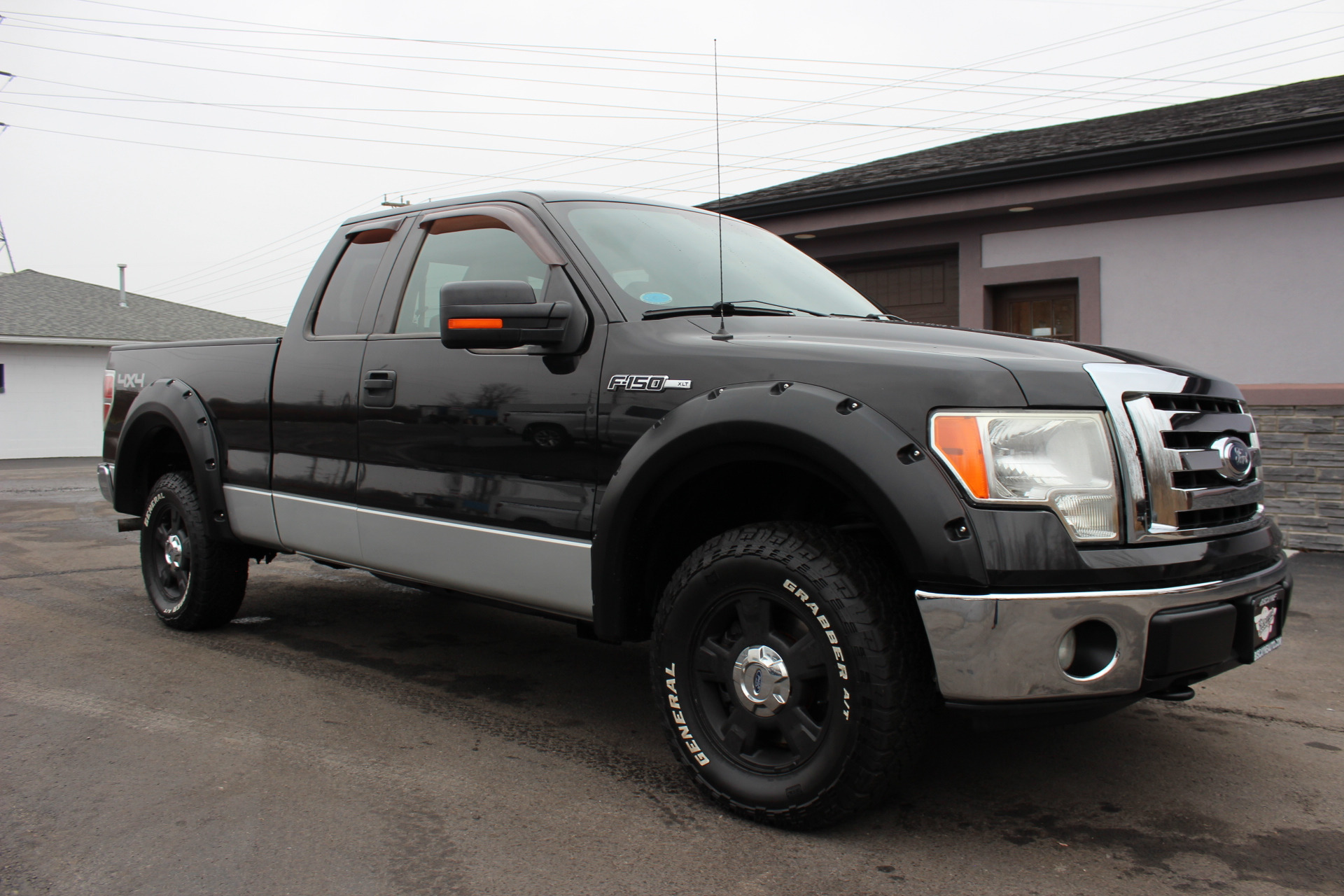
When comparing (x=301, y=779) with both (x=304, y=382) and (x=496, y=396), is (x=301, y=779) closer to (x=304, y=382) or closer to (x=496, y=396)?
(x=496, y=396)

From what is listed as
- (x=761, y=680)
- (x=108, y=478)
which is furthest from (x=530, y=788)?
(x=108, y=478)

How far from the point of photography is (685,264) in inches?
152

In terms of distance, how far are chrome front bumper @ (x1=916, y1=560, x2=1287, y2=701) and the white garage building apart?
28.9m

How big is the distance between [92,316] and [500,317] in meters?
32.4

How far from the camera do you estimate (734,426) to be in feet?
9.43

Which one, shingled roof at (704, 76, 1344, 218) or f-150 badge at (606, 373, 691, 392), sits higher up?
shingled roof at (704, 76, 1344, 218)

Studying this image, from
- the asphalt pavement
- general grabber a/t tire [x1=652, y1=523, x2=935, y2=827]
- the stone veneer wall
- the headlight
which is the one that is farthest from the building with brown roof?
general grabber a/t tire [x1=652, y1=523, x2=935, y2=827]

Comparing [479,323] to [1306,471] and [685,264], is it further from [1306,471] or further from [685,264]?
[1306,471]

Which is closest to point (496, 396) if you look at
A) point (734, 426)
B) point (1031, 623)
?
point (734, 426)

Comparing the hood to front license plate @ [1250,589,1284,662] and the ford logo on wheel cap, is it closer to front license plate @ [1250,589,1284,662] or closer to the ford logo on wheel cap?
the ford logo on wheel cap

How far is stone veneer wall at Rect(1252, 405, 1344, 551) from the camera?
7594 mm

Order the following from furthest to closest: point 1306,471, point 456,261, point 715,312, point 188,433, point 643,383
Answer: point 1306,471 → point 188,433 → point 456,261 → point 715,312 → point 643,383

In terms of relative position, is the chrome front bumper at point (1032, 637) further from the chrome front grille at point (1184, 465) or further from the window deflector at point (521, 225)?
the window deflector at point (521, 225)

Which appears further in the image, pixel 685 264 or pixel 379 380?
pixel 379 380
